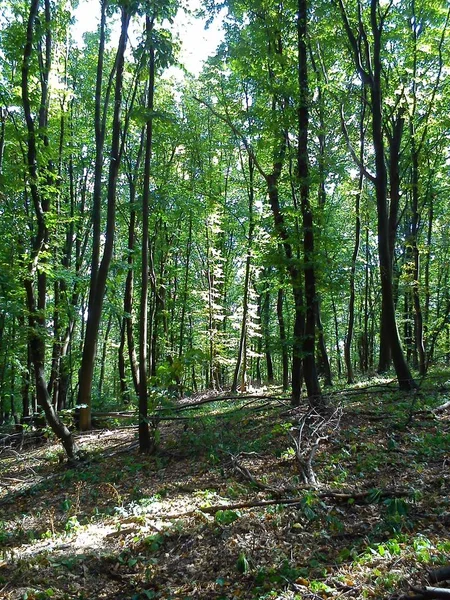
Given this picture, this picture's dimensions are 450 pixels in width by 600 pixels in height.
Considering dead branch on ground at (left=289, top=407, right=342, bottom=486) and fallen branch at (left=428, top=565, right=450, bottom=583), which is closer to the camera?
fallen branch at (left=428, top=565, right=450, bottom=583)

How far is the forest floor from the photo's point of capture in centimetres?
388

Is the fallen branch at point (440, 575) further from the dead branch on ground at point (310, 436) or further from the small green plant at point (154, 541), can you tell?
the small green plant at point (154, 541)

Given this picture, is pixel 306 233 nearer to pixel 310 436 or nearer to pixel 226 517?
pixel 310 436

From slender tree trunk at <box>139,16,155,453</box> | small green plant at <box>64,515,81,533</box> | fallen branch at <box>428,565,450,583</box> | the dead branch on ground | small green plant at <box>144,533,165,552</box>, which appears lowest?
small green plant at <box>64,515,81,533</box>

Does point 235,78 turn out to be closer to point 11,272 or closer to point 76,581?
point 11,272

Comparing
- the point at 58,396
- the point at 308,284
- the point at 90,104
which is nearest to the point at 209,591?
the point at 308,284

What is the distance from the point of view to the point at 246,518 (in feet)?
16.4

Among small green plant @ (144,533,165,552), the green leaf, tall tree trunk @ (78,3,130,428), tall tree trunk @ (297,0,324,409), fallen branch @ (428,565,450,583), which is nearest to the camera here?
fallen branch @ (428,565,450,583)

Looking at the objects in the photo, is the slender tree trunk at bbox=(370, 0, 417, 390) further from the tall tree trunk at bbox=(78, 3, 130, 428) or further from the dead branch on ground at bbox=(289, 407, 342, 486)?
the tall tree trunk at bbox=(78, 3, 130, 428)

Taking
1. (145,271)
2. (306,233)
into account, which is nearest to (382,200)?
(306,233)

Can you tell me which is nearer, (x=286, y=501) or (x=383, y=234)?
(x=286, y=501)

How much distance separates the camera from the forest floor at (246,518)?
388cm

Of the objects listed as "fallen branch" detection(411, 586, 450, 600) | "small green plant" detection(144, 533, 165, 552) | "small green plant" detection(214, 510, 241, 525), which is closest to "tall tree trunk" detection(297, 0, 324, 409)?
"small green plant" detection(214, 510, 241, 525)

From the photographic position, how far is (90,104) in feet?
49.9
